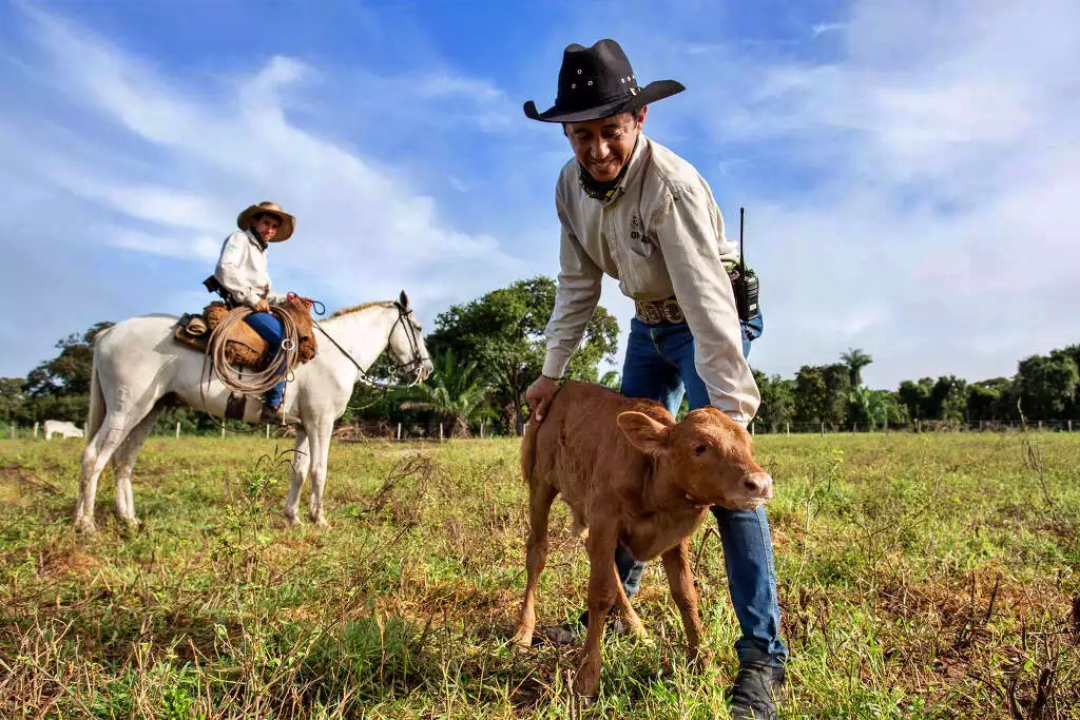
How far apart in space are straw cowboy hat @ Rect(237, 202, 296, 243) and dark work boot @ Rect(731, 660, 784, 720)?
645cm

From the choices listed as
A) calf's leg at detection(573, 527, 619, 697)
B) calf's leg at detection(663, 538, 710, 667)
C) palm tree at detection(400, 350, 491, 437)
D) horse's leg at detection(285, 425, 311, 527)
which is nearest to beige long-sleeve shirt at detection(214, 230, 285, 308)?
horse's leg at detection(285, 425, 311, 527)

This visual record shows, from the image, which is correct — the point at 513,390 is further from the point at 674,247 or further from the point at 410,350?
the point at 674,247

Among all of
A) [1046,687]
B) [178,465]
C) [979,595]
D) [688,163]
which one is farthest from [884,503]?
[178,465]

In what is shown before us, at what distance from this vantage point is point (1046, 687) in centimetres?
216

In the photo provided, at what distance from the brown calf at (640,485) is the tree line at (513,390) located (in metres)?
20.0

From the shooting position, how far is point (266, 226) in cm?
727

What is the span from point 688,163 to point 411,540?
2.91 metres

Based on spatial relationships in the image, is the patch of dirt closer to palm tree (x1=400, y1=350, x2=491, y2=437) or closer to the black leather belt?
the black leather belt

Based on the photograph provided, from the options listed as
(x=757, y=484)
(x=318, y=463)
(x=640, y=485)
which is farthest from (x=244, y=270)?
(x=757, y=484)

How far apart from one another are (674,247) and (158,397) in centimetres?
600

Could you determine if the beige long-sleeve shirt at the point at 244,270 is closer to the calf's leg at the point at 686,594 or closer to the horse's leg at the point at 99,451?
the horse's leg at the point at 99,451

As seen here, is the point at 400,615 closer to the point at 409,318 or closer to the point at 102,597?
the point at 102,597

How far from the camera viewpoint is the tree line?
99.9 feet

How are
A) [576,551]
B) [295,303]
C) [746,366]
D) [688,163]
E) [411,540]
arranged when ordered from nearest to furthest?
[746,366] → [688,163] → [576,551] → [411,540] → [295,303]
